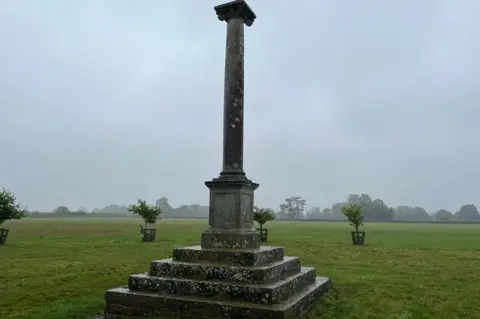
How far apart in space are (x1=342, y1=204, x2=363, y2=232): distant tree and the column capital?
65.8ft

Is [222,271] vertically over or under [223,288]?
over

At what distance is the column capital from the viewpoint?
9.88 meters

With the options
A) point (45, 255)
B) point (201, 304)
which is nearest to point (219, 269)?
point (201, 304)

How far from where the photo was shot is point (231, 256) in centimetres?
825

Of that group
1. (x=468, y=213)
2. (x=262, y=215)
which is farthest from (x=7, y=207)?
(x=468, y=213)

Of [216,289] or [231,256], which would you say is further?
[231,256]

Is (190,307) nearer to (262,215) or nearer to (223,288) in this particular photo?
(223,288)

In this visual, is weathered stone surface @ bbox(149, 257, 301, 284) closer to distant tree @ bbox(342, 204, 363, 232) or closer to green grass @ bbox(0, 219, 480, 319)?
green grass @ bbox(0, 219, 480, 319)

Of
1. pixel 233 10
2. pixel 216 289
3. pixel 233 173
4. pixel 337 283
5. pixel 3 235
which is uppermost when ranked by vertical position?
pixel 233 10

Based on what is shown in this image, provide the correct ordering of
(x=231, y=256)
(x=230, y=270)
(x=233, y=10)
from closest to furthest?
(x=230, y=270)
(x=231, y=256)
(x=233, y=10)

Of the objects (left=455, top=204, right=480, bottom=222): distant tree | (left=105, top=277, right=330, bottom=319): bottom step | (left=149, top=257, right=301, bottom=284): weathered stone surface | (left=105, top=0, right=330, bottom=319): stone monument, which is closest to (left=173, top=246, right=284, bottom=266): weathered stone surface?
(left=105, top=0, right=330, bottom=319): stone monument

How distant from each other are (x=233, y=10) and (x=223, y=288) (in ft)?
21.8

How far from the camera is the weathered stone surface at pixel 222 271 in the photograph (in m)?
7.60

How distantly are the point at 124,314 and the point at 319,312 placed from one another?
3829 mm
